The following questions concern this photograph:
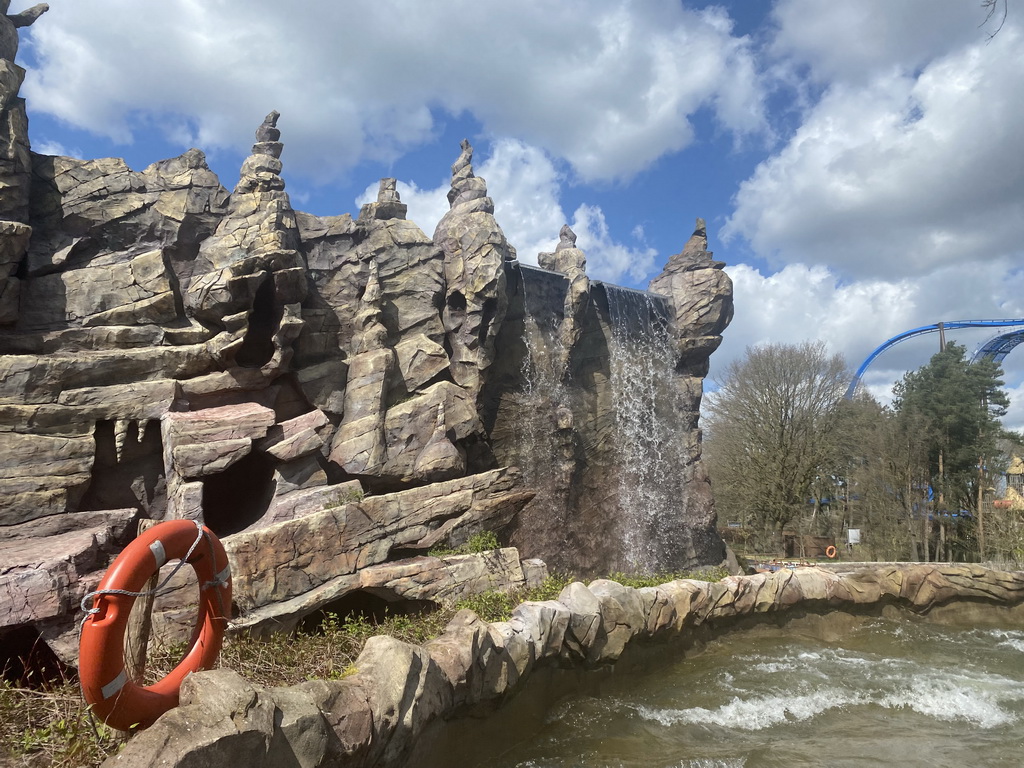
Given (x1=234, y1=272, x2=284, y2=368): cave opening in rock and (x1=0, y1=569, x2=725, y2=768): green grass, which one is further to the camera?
(x1=234, y1=272, x2=284, y2=368): cave opening in rock

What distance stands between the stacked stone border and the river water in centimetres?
55

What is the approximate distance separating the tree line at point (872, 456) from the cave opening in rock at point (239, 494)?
17.9m

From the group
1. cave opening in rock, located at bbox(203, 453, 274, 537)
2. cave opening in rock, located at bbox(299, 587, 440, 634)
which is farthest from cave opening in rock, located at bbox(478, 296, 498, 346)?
cave opening in rock, located at bbox(299, 587, 440, 634)

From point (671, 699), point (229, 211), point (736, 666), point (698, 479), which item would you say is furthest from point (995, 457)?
point (229, 211)

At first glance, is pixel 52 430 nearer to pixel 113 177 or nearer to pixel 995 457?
pixel 113 177

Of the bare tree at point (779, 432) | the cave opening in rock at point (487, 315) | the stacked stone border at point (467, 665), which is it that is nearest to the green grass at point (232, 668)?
the stacked stone border at point (467, 665)

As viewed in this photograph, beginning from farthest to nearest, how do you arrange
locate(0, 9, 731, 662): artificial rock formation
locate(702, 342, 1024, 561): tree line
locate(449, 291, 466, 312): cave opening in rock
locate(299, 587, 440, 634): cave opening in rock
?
1. locate(702, 342, 1024, 561): tree line
2. locate(449, 291, 466, 312): cave opening in rock
3. locate(0, 9, 731, 662): artificial rock formation
4. locate(299, 587, 440, 634): cave opening in rock

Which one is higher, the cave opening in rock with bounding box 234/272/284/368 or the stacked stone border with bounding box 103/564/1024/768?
the cave opening in rock with bounding box 234/272/284/368

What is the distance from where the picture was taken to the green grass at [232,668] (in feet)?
14.0

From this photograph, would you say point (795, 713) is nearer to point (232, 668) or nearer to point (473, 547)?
point (473, 547)

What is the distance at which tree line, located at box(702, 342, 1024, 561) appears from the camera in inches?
860

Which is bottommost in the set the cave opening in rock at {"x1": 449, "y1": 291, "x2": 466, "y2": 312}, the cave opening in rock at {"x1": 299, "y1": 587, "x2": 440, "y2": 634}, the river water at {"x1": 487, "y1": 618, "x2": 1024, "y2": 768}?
the river water at {"x1": 487, "y1": 618, "x2": 1024, "y2": 768}

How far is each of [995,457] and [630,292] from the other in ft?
44.6

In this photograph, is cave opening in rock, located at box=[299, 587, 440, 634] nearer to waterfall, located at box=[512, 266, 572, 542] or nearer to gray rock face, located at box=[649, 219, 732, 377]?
waterfall, located at box=[512, 266, 572, 542]
